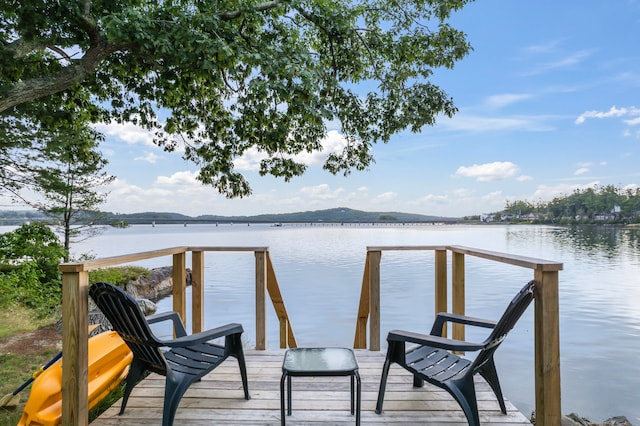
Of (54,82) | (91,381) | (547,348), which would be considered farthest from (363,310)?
(54,82)

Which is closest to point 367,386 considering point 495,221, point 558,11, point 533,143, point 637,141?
point 558,11

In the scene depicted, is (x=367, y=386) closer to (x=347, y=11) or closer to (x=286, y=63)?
(x=286, y=63)

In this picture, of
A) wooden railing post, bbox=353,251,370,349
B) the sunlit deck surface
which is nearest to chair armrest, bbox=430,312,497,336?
the sunlit deck surface

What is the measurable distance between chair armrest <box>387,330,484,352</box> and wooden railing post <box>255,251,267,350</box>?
1565mm

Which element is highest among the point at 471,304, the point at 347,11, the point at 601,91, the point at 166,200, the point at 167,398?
the point at 601,91

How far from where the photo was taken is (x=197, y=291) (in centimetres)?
376

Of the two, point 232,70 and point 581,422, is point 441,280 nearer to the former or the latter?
point 581,422

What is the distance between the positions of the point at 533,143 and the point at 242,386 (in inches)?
1142

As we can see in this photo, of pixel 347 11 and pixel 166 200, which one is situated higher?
pixel 347 11

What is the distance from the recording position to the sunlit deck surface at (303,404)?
7.86 ft

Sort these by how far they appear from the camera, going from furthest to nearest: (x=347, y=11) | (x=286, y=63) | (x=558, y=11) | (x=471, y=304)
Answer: (x=558, y=11), (x=471, y=304), (x=347, y=11), (x=286, y=63)

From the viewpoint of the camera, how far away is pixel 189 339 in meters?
2.24

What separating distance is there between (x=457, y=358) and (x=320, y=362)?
960 mm

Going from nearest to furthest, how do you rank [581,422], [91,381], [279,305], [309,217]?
[91,381] → [279,305] → [581,422] → [309,217]
